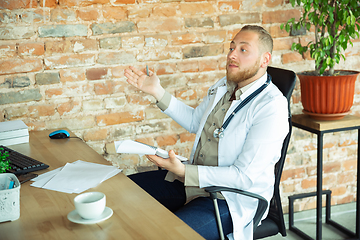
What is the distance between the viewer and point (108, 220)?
1109 mm

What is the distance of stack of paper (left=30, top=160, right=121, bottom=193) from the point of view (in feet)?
4.49

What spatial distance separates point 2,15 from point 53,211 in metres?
1.39

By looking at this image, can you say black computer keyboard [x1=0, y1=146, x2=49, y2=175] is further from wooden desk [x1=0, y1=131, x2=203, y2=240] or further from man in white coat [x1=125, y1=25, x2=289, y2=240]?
man in white coat [x1=125, y1=25, x2=289, y2=240]

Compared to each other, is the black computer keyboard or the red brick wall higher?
the red brick wall

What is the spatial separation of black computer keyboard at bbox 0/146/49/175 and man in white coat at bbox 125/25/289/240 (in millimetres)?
476

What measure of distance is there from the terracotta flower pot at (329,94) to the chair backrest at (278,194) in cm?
61

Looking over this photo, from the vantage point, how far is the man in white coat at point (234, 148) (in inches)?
63.5

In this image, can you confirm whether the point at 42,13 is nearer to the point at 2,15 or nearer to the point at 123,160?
the point at 2,15

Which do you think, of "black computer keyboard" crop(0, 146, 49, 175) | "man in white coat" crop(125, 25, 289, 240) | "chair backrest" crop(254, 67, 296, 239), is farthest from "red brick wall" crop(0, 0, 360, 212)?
"chair backrest" crop(254, 67, 296, 239)

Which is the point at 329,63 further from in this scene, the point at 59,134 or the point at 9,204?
the point at 9,204

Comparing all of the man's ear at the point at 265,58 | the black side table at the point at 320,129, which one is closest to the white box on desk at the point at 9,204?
the man's ear at the point at 265,58

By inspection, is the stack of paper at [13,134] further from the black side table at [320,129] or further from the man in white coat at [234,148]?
the black side table at [320,129]

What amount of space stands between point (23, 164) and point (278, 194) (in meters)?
1.15

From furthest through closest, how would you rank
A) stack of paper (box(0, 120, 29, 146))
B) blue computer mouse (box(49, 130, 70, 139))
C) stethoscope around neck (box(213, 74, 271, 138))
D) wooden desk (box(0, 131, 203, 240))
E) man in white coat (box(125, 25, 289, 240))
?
blue computer mouse (box(49, 130, 70, 139)), stack of paper (box(0, 120, 29, 146)), stethoscope around neck (box(213, 74, 271, 138)), man in white coat (box(125, 25, 289, 240)), wooden desk (box(0, 131, 203, 240))
